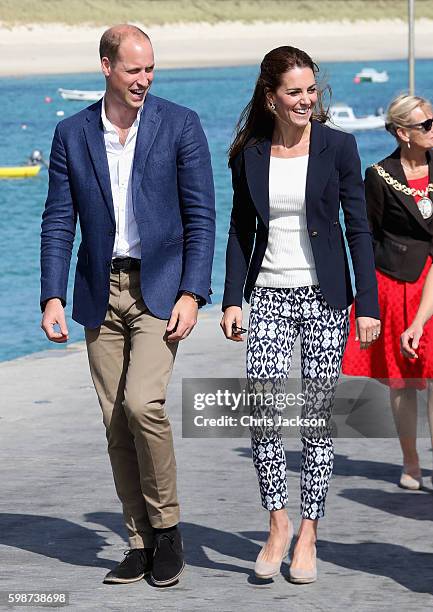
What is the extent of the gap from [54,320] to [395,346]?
1.87m

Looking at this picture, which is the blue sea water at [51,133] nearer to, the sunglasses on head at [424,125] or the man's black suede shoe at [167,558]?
the sunglasses on head at [424,125]

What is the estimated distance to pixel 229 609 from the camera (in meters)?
5.15

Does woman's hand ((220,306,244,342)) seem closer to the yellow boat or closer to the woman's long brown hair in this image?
the woman's long brown hair

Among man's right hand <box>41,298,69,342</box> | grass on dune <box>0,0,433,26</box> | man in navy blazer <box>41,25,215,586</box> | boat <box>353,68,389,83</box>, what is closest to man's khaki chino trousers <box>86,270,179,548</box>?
man in navy blazer <box>41,25,215,586</box>

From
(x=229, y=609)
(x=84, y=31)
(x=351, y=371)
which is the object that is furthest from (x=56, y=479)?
(x=84, y=31)

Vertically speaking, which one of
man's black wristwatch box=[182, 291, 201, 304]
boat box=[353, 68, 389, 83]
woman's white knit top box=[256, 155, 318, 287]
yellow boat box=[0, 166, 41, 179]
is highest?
woman's white knit top box=[256, 155, 318, 287]

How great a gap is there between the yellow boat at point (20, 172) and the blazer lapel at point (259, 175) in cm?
3953

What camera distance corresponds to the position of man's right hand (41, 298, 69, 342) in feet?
17.7

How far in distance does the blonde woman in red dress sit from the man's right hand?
64.7 inches

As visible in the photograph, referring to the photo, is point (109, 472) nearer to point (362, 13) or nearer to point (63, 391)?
point (63, 391)

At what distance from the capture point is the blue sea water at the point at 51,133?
21.7 meters

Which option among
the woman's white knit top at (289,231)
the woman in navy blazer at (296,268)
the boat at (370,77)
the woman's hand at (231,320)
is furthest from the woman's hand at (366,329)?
the boat at (370,77)

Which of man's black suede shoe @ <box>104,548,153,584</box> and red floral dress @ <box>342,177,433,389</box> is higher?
red floral dress @ <box>342,177,433,389</box>

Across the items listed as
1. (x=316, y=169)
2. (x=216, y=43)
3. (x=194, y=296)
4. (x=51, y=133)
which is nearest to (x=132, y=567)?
(x=194, y=296)
